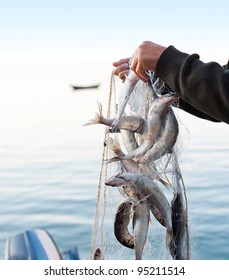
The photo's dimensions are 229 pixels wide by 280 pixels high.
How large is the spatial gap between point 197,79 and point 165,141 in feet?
1.20

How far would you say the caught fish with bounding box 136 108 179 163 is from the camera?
2.08 meters

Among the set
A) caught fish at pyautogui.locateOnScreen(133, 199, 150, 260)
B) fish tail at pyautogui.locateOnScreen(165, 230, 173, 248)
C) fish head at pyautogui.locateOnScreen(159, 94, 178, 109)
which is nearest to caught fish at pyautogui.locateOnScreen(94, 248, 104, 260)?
caught fish at pyautogui.locateOnScreen(133, 199, 150, 260)

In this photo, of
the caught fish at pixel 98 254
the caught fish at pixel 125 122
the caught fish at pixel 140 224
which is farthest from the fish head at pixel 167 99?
the caught fish at pixel 98 254

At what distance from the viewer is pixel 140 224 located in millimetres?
2117

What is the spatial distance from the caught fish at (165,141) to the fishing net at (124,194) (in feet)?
0.10

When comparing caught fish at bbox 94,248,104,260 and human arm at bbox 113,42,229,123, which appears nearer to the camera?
human arm at bbox 113,42,229,123

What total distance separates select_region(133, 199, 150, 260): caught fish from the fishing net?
51 mm

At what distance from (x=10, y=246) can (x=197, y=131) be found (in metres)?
6.53

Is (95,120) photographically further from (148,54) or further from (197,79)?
(197,79)

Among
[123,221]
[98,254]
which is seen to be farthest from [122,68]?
[98,254]

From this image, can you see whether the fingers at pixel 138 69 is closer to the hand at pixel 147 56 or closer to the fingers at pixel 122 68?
→ the hand at pixel 147 56

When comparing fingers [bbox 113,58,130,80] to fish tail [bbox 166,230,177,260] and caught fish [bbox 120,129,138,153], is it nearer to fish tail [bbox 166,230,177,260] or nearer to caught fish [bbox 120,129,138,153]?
caught fish [bbox 120,129,138,153]
